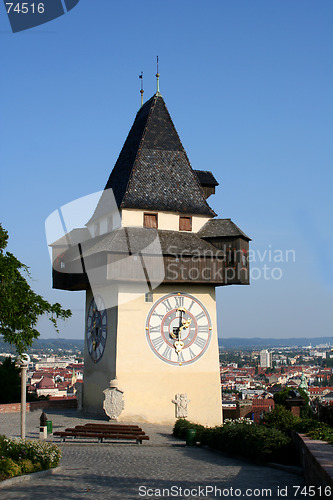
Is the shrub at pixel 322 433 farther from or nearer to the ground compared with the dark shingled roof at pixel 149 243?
nearer to the ground

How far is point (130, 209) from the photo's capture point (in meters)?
A: 27.4

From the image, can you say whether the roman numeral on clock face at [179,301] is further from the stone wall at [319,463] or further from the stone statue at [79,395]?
the stone wall at [319,463]

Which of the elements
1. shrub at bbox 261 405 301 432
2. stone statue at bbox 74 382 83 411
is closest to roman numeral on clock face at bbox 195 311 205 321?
stone statue at bbox 74 382 83 411

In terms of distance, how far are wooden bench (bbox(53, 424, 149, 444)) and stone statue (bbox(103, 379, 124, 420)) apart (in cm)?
321

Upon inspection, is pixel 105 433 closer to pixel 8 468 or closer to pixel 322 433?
pixel 8 468

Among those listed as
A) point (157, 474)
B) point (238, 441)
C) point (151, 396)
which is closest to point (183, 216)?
point (151, 396)

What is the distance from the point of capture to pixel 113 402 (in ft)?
81.4

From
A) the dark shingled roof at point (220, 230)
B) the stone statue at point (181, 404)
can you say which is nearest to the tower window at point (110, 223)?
the dark shingled roof at point (220, 230)

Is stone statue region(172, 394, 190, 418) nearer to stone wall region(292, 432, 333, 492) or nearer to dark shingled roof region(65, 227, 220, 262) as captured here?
dark shingled roof region(65, 227, 220, 262)

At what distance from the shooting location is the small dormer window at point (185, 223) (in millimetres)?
28191

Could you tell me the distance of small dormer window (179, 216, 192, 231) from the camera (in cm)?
2819

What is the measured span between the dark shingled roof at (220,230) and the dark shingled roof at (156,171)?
63 cm

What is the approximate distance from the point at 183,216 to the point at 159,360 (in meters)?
6.21
